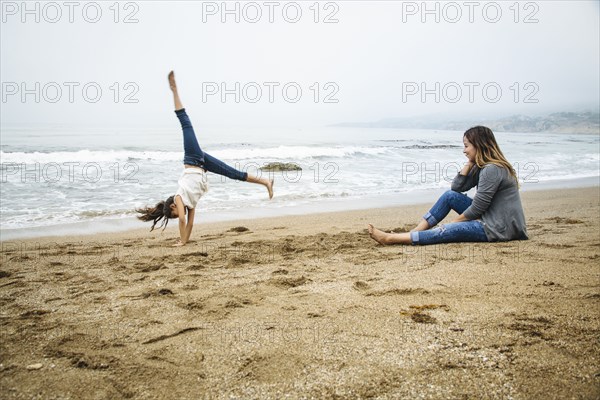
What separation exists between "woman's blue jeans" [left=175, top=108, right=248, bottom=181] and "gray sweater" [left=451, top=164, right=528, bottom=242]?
286 centimetres

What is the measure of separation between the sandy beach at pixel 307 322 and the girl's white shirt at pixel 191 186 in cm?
98

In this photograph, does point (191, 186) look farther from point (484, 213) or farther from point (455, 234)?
point (484, 213)

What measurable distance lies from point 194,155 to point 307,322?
3370 millimetres

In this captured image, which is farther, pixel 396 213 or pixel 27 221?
pixel 396 213

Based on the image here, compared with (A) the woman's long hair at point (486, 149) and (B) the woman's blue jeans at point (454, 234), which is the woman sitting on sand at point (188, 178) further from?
(A) the woman's long hair at point (486, 149)

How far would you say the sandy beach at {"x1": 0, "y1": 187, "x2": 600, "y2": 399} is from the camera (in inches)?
69.8

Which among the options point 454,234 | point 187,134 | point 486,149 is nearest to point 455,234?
point 454,234

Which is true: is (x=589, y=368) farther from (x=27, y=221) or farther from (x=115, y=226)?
(x=27, y=221)

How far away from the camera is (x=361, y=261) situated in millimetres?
3820

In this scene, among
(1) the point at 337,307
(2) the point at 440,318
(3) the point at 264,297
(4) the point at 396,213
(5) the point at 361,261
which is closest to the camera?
(2) the point at 440,318

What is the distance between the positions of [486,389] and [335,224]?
4481mm

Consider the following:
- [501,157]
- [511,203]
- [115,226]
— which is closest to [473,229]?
[511,203]

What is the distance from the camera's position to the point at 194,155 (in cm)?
517

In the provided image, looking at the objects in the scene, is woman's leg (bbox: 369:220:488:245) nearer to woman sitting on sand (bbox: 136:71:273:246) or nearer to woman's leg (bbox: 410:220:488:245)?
woman's leg (bbox: 410:220:488:245)
